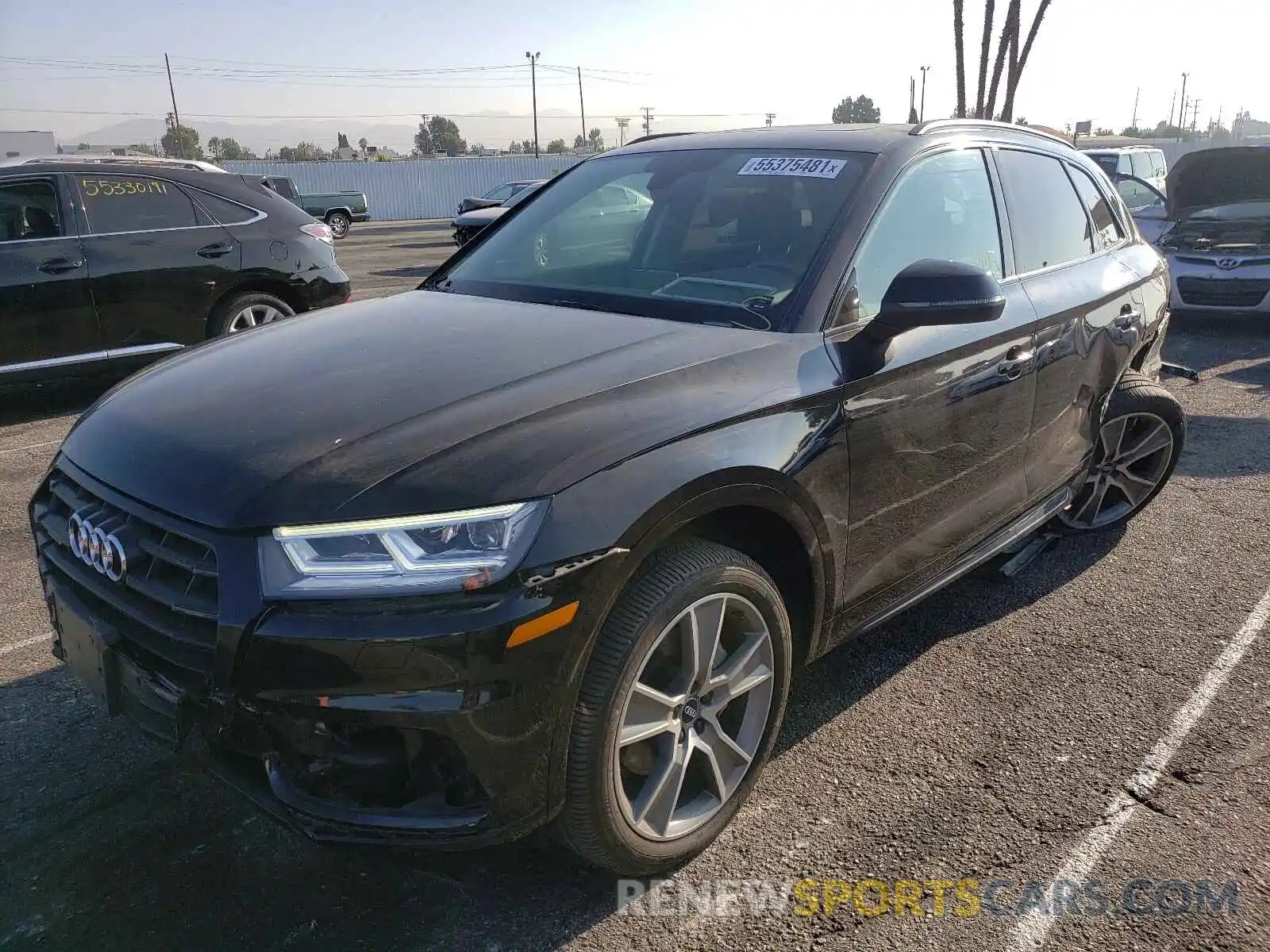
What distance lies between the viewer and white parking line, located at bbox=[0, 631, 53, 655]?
3506 millimetres

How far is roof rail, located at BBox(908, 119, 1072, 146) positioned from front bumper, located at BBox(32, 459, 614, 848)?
7.20 feet

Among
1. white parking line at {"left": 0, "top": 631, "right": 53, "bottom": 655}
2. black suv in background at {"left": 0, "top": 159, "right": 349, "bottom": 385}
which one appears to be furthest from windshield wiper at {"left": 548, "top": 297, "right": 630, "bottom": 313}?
black suv in background at {"left": 0, "top": 159, "right": 349, "bottom": 385}

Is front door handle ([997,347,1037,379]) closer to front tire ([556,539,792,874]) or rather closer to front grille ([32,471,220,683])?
front tire ([556,539,792,874])

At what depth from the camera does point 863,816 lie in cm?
264

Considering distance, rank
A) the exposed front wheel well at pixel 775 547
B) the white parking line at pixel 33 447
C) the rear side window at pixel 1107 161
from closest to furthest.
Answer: the exposed front wheel well at pixel 775 547
the white parking line at pixel 33 447
the rear side window at pixel 1107 161

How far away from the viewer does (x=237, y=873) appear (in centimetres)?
238

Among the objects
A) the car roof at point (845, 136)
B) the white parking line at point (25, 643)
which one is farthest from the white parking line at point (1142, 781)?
the white parking line at point (25, 643)

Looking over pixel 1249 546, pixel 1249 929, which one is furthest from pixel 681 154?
pixel 1249 546

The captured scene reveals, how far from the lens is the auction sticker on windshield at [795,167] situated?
3.07m

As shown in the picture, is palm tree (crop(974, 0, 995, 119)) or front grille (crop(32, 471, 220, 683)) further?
palm tree (crop(974, 0, 995, 119))

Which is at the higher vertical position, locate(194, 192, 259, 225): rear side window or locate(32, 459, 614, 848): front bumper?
locate(194, 192, 259, 225): rear side window

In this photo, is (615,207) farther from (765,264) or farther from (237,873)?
(237,873)

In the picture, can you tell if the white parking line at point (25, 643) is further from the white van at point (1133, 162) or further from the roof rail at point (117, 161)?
the white van at point (1133, 162)

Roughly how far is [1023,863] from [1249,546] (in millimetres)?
2853
